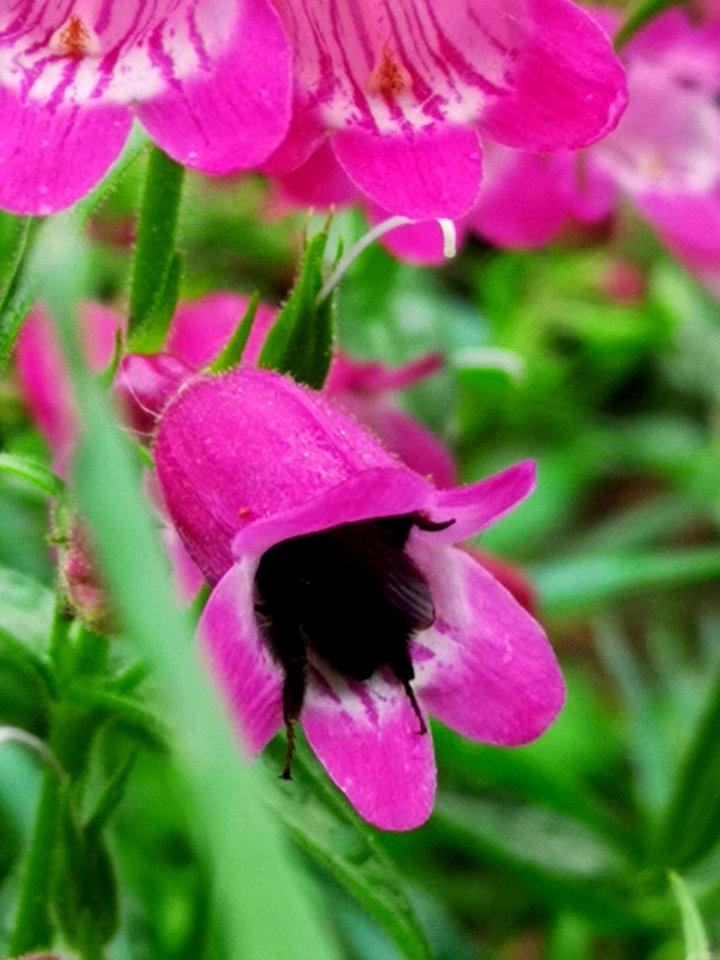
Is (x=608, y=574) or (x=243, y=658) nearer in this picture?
(x=243, y=658)

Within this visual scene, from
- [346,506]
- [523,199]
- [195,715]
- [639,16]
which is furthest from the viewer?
[523,199]

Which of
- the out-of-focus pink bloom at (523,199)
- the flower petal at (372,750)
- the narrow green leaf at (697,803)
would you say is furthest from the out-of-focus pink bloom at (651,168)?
the flower petal at (372,750)

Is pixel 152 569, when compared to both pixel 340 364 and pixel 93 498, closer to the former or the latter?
pixel 93 498

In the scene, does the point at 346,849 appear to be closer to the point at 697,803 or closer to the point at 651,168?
the point at 697,803

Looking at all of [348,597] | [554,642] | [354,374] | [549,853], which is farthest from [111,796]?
[554,642]

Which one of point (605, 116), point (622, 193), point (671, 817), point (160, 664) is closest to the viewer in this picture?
point (160, 664)

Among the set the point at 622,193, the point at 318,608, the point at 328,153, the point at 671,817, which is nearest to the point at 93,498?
the point at 318,608

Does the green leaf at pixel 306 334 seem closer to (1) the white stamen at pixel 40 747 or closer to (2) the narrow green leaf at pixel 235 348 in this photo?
(2) the narrow green leaf at pixel 235 348
